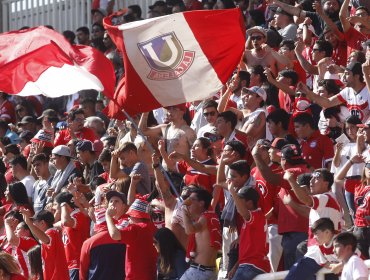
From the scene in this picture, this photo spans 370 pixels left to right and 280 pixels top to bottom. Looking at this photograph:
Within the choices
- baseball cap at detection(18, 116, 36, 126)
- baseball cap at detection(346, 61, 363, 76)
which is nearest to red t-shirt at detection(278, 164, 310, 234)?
baseball cap at detection(346, 61, 363, 76)

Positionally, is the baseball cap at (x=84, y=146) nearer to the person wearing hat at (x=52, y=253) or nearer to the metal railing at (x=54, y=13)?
the person wearing hat at (x=52, y=253)

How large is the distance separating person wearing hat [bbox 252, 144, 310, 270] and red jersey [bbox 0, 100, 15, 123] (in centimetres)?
1014

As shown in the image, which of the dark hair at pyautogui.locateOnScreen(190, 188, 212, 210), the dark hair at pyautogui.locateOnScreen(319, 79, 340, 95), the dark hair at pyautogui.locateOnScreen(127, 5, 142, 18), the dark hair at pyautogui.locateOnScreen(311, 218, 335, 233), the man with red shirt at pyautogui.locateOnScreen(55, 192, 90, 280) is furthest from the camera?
the dark hair at pyautogui.locateOnScreen(127, 5, 142, 18)

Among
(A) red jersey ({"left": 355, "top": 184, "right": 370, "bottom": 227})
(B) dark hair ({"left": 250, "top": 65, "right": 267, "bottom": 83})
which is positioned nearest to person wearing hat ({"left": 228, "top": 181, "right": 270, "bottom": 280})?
(A) red jersey ({"left": 355, "top": 184, "right": 370, "bottom": 227})

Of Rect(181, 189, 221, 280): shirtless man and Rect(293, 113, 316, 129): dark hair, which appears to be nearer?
Rect(181, 189, 221, 280): shirtless man

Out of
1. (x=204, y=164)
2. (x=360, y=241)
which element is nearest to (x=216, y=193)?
(x=204, y=164)

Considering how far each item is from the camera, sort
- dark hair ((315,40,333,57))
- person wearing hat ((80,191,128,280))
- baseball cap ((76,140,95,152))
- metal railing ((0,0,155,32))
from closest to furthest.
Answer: person wearing hat ((80,191,128,280)) → baseball cap ((76,140,95,152)) → dark hair ((315,40,333,57)) → metal railing ((0,0,155,32))

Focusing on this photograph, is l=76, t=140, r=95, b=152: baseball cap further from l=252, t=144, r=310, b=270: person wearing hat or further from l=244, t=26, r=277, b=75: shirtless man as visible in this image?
l=252, t=144, r=310, b=270: person wearing hat

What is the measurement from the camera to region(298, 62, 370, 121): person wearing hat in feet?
58.1

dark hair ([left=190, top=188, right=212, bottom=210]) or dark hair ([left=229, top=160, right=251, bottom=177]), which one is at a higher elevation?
dark hair ([left=229, top=160, right=251, bottom=177])

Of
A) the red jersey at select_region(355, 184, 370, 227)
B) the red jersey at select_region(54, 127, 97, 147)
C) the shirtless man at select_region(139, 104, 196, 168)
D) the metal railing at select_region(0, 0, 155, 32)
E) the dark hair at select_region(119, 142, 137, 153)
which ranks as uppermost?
the red jersey at select_region(355, 184, 370, 227)

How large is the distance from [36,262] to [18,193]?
8.10ft

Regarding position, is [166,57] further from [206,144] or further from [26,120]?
[26,120]

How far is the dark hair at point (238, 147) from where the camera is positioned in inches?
648
